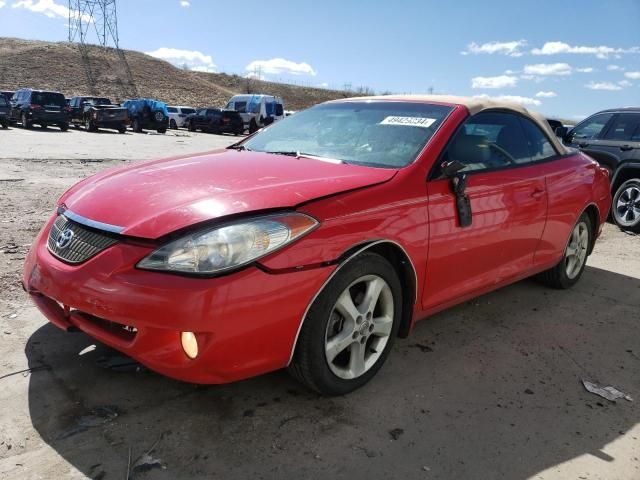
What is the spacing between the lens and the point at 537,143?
4285mm

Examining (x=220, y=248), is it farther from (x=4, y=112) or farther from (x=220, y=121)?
(x=220, y=121)

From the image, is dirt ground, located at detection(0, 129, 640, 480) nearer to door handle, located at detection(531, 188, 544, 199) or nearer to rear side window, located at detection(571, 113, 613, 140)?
door handle, located at detection(531, 188, 544, 199)

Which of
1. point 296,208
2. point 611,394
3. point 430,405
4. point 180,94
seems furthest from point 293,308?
point 180,94

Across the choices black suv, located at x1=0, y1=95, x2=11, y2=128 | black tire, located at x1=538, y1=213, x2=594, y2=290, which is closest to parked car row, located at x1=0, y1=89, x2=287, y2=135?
black suv, located at x1=0, y1=95, x2=11, y2=128

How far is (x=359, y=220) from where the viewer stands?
269cm

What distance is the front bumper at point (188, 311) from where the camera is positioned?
224 centimetres

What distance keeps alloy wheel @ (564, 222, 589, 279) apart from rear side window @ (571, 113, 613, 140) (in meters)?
4.04

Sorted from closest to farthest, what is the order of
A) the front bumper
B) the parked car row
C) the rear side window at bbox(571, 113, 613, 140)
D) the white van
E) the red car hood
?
1. the front bumper
2. the red car hood
3. the rear side window at bbox(571, 113, 613, 140)
4. the parked car row
5. the white van

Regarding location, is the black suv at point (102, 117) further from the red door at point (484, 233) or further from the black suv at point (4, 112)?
the red door at point (484, 233)

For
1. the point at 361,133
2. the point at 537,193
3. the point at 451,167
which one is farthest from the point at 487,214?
the point at 361,133

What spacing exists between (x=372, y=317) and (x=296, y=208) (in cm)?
80

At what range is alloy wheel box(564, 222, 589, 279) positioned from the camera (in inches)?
189

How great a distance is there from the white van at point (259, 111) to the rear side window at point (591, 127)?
923 inches

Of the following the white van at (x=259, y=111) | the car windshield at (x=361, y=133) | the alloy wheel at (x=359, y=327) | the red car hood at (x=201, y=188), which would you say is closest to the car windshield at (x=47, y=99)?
the white van at (x=259, y=111)
